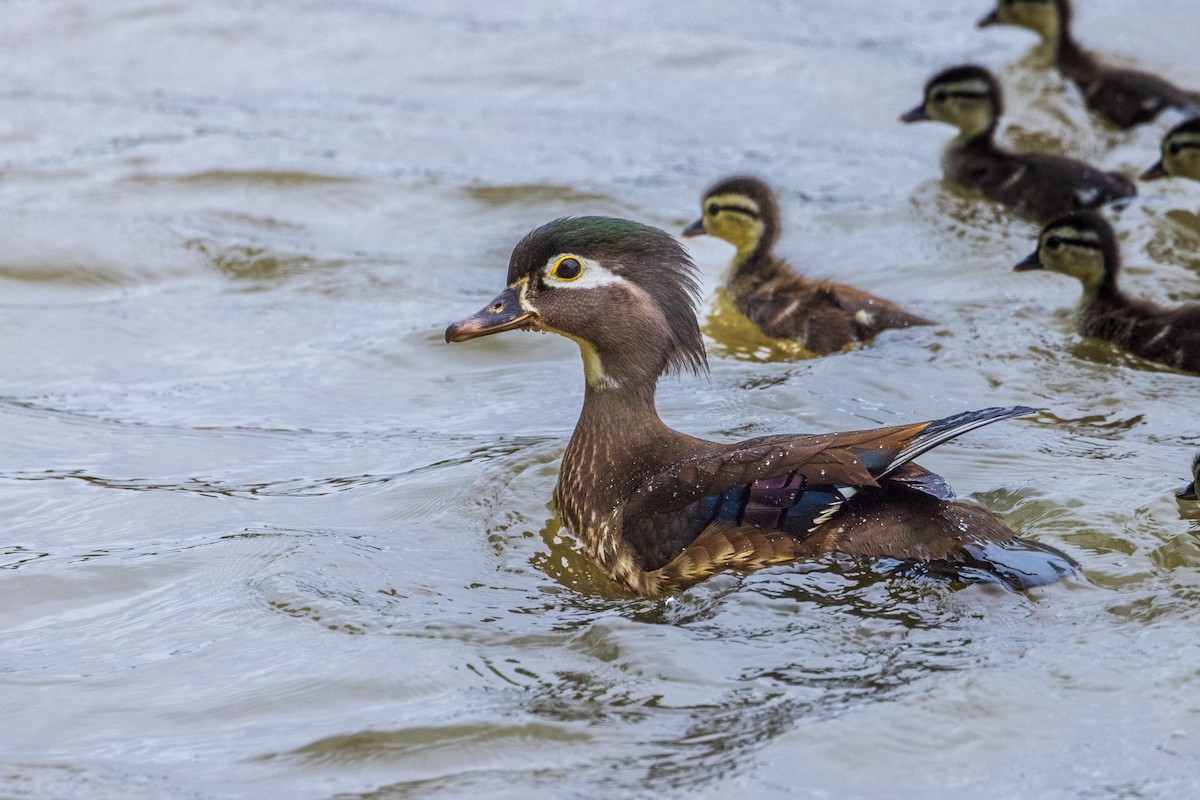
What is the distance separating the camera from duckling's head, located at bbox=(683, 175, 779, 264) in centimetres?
821

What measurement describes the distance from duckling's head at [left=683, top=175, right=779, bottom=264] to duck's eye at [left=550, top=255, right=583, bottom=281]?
3.04 metres

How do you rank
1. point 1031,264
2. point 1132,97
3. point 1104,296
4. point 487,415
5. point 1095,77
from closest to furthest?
1. point 487,415
2. point 1104,296
3. point 1031,264
4. point 1132,97
5. point 1095,77

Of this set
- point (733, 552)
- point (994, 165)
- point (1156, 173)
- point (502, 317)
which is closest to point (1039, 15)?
point (994, 165)

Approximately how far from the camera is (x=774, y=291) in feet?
26.3

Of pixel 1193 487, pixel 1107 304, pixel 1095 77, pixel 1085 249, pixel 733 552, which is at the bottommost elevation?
pixel 733 552

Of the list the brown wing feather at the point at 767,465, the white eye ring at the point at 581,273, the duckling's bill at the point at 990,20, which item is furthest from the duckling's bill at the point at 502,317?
the duckling's bill at the point at 990,20

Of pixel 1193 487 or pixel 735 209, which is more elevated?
pixel 735 209

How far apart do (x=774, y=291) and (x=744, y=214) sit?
50 cm

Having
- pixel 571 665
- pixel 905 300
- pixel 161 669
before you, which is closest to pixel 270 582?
pixel 161 669

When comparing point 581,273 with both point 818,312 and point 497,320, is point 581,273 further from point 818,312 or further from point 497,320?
point 818,312

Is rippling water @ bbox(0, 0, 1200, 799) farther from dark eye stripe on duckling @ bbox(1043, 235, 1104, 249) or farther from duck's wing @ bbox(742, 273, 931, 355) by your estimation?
dark eye stripe on duckling @ bbox(1043, 235, 1104, 249)

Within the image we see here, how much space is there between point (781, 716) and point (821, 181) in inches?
268

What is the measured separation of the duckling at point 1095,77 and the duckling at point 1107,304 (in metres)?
3.42

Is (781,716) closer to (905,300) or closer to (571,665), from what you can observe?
(571,665)
